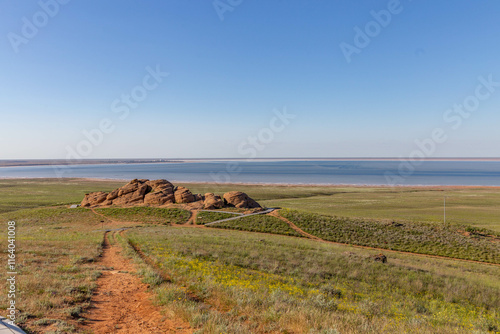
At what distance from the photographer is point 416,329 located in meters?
7.27

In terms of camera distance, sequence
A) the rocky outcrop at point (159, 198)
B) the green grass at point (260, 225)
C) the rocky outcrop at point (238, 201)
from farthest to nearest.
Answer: the rocky outcrop at point (238, 201) < the rocky outcrop at point (159, 198) < the green grass at point (260, 225)

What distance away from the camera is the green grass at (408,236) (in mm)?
28109

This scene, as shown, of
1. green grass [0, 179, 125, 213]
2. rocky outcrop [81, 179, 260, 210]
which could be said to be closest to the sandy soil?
rocky outcrop [81, 179, 260, 210]

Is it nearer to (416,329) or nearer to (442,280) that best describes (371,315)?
(416,329)

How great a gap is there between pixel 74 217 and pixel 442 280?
152 feet

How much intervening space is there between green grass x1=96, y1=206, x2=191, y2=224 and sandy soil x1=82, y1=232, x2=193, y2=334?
2894 cm

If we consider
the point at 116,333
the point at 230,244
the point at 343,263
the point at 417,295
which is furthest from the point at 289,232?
the point at 116,333

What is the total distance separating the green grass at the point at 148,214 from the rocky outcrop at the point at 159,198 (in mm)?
3207

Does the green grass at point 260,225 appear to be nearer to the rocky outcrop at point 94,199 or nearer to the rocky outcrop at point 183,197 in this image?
the rocky outcrop at point 183,197

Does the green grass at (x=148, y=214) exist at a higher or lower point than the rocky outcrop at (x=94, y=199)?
lower

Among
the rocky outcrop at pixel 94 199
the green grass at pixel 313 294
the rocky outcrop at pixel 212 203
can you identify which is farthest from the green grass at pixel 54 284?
the rocky outcrop at pixel 94 199

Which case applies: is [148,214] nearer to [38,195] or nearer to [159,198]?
[159,198]

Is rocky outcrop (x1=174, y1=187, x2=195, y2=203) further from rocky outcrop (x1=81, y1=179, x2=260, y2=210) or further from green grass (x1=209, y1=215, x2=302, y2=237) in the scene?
green grass (x1=209, y1=215, x2=302, y2=237)

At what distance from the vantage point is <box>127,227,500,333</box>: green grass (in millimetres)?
7090
